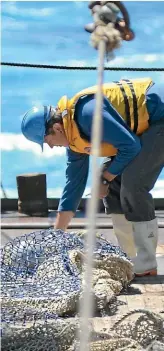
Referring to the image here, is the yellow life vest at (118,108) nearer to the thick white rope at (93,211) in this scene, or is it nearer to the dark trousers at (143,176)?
the dark trousers at (143,176)

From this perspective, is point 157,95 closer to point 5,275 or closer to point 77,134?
point 77,134

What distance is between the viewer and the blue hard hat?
3.72m

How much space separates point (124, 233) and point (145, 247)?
249 millimetres

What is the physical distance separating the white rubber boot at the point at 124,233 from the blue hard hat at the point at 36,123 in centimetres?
81

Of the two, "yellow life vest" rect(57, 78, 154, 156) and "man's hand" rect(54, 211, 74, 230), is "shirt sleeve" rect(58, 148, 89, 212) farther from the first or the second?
"yellow life vest" rect(57, 78, 154, 156)

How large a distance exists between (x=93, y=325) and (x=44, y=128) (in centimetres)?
92

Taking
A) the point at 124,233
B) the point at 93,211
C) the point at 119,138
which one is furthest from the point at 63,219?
the point at 93,211

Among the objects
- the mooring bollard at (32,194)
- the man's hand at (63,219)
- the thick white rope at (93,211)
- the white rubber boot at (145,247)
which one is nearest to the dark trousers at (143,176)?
the white rubber boot at (145,247)

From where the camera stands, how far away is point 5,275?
3441mm

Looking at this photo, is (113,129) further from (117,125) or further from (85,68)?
(85,68)

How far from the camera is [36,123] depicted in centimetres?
372

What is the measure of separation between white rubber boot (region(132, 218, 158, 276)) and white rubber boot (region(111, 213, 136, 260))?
0.56 ft

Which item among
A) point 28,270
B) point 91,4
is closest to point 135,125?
point 28,270

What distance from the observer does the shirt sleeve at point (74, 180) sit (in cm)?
424
